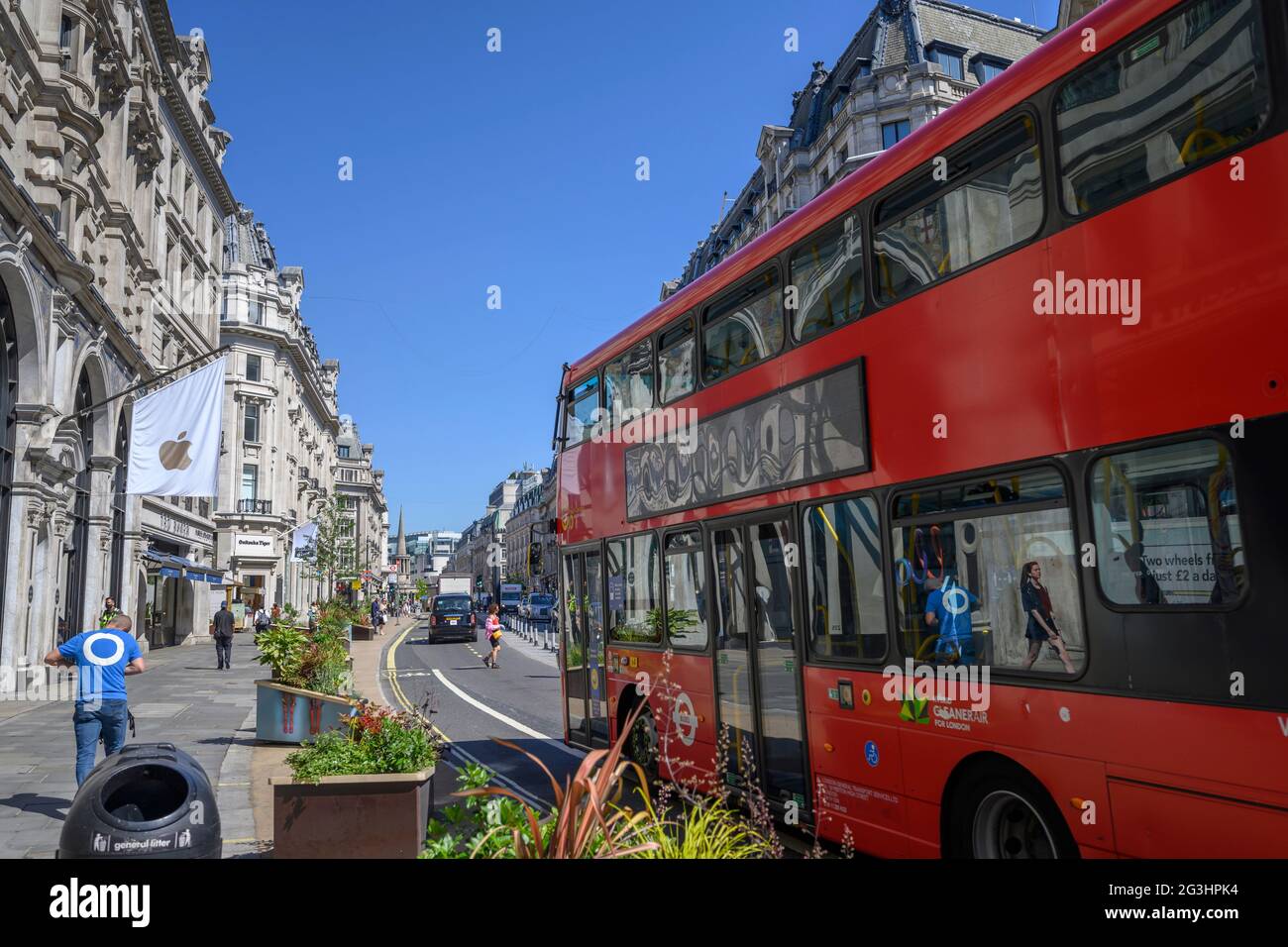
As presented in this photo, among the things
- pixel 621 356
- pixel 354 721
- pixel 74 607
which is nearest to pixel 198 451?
pixel 74 607

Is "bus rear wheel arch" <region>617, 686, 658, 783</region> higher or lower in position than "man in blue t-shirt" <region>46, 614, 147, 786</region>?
lower

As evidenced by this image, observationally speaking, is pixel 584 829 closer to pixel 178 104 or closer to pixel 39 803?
pixel 39 803

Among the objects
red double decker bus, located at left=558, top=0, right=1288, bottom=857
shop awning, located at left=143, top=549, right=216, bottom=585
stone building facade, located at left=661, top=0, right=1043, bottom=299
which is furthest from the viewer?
stone building facade, located at left=661, top=0, right=1043, bottom=299

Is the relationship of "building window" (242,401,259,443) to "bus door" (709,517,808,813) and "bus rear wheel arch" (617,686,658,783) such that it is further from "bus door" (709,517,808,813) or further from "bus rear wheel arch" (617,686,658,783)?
"bus door" (709,517,808,813)

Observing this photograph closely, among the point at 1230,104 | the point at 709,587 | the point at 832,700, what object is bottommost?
the point at 832,700

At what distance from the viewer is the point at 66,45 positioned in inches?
900

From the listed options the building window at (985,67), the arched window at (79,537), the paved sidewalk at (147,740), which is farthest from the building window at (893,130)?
the paved sidewalk at (147,740)

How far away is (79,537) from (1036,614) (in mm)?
26199

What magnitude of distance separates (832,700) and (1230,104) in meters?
4.18

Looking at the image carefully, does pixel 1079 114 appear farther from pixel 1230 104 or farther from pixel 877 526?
pixel 877 526

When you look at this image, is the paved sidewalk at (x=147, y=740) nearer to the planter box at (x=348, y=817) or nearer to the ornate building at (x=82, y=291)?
the planter box at (x=348, y=817)

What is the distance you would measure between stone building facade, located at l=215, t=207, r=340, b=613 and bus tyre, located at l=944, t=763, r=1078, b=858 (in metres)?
54.3

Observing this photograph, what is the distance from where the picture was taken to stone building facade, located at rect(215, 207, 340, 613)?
198 ft

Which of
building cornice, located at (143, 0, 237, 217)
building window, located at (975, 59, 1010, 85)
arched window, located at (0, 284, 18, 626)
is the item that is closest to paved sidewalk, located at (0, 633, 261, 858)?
arched window, located at (0, 284, 18, 626)
